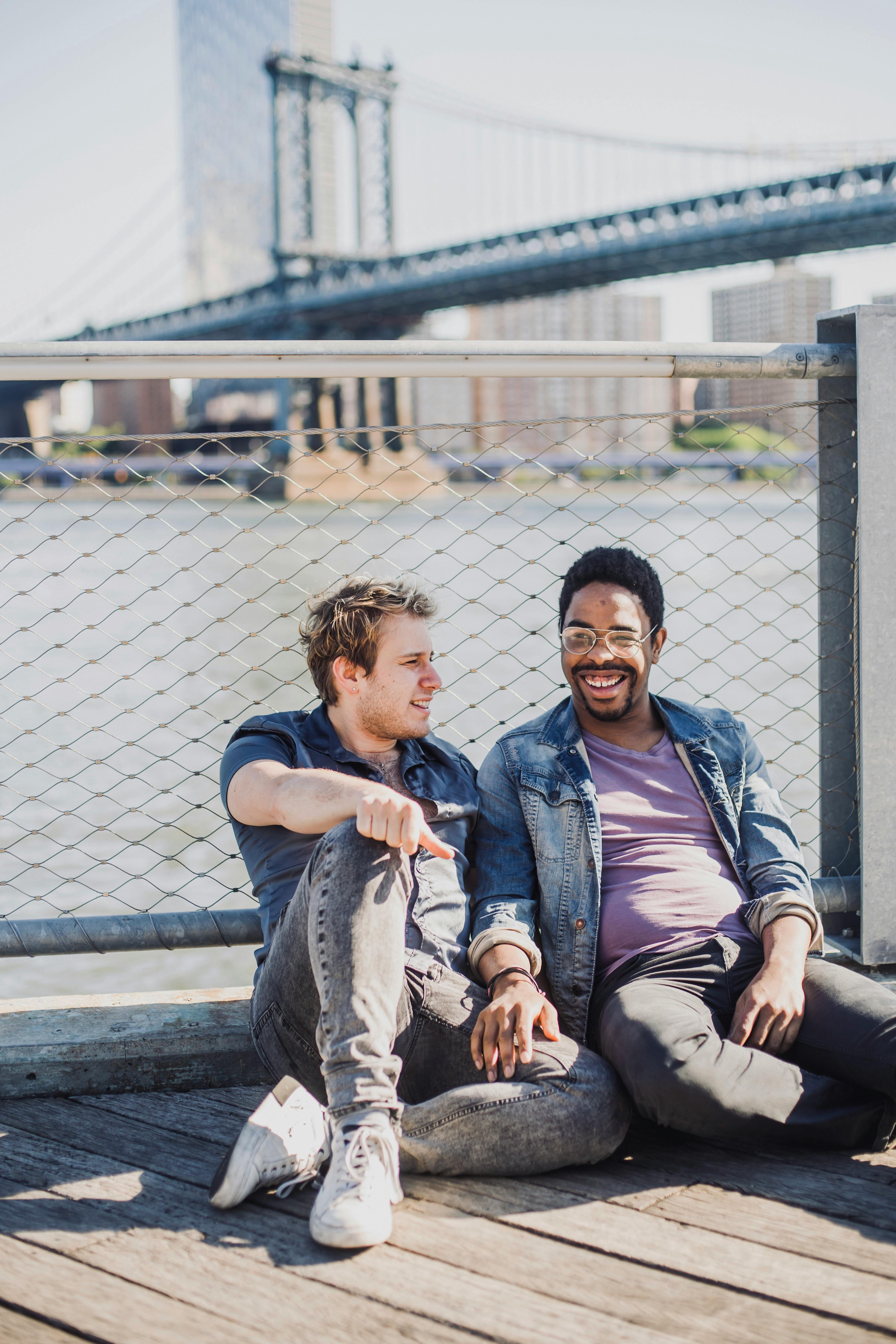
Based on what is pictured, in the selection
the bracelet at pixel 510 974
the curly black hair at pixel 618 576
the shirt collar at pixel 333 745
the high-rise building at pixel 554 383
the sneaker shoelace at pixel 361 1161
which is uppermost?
the high-rise building at pixel 554 383

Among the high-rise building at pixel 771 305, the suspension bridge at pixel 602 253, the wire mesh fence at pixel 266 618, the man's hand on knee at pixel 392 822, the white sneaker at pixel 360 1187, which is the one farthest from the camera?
the high-rise building at pixel 771 305

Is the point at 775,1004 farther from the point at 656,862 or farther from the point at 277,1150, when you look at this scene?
the point at 277,1150

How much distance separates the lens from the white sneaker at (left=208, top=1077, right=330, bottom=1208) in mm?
1342

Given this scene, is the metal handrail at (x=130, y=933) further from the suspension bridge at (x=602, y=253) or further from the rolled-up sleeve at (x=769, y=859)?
the suspension bridge at (x=602, y=253)

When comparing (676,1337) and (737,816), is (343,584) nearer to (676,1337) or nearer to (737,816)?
(737,816)

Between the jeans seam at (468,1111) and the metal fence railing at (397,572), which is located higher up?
the metal fence railing at (397,572)

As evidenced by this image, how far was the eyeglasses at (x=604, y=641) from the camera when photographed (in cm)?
173

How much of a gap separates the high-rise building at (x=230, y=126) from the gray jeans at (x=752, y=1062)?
5232cm

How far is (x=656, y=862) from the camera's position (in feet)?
5.50

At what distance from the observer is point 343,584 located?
173 centimetres

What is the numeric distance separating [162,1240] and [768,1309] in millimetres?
626

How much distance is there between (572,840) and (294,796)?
1.36ft

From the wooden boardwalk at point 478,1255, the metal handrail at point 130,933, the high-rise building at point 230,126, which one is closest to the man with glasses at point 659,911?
the wooden boardwalk at point 478,1255

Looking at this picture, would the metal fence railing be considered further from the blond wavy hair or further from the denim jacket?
the denim jacket
